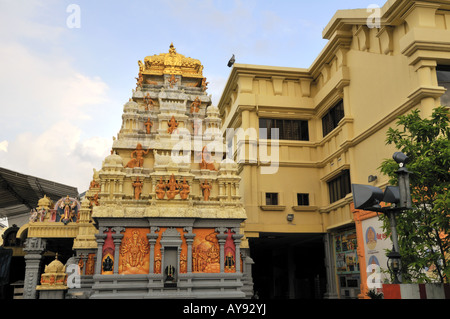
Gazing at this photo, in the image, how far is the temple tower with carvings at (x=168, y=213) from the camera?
68.1 feet

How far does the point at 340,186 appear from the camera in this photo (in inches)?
1054

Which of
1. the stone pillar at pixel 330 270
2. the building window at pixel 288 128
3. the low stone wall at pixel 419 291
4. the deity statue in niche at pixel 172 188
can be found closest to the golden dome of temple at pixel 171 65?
the building window at pixel 288 128

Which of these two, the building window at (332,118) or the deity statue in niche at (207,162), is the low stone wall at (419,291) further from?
the building window at (332,118)

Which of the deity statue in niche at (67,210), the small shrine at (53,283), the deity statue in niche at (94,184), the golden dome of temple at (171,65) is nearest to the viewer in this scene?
the small shrine at (53,283)

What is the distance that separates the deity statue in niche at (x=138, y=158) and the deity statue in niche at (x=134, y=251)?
13.7 feet

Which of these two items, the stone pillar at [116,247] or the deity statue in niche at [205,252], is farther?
the deity statue in niche at [205,252]

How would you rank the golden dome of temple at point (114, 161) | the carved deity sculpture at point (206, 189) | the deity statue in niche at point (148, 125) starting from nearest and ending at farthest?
the golden dome of temple at point (114, 161) → the carved deity sculpture at point (206, 189) → the deity statue in niche at point (148, 125)

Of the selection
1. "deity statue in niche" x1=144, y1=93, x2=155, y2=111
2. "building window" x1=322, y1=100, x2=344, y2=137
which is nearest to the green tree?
"building window" x1=322, y1=100, x2=344, y2=137

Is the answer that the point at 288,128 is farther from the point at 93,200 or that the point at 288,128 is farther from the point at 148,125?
the point at 93,200

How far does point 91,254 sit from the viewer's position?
2642 centimetres

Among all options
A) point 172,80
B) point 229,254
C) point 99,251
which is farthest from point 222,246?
point 172,80
